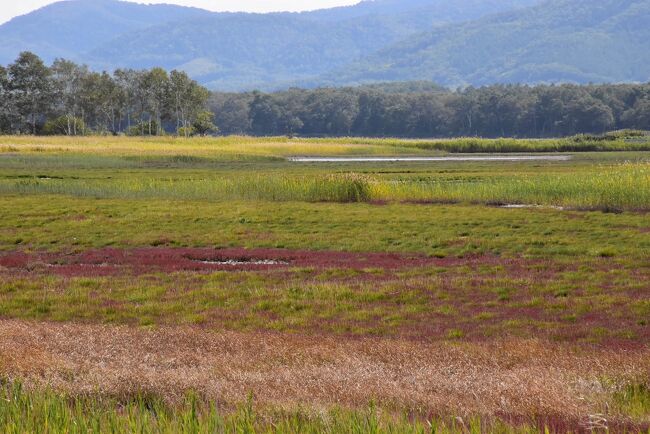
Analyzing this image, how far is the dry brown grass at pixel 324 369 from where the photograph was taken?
31.8 ft

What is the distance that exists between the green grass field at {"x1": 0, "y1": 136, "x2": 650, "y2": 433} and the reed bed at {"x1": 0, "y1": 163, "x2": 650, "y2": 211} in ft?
0.45

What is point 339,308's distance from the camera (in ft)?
61.1

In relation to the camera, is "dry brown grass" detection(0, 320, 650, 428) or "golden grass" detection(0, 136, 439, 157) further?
"golden grass" detection(0, 136, 439, 157)

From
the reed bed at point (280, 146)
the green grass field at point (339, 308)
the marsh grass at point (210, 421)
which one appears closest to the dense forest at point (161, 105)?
the reed bed at point (280, 146)

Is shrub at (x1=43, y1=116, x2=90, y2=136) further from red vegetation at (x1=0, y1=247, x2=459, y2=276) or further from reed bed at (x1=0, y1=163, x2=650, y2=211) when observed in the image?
red vegetation at (x1=0, y1=247, x2=459, y2=276)

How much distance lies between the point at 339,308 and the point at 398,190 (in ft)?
93.9

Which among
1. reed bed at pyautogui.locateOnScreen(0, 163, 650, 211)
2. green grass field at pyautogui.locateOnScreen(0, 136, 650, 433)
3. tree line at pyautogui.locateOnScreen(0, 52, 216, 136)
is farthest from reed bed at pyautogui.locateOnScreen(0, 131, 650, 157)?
green grass field at pyautogui.locateOnScreen(0, 136, 650, 433)

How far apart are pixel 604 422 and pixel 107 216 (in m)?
32.7

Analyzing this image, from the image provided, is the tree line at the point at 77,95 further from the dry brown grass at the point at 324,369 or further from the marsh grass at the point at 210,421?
the marsh grass at the point at 210,421

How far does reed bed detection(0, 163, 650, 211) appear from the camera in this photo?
1565 inches

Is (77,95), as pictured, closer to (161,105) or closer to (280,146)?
(161,105)

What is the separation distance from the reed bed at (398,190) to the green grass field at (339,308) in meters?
0.14

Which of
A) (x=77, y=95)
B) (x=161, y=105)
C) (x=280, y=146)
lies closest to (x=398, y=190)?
(x=280, y=146)

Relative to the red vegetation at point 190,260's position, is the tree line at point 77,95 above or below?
above
